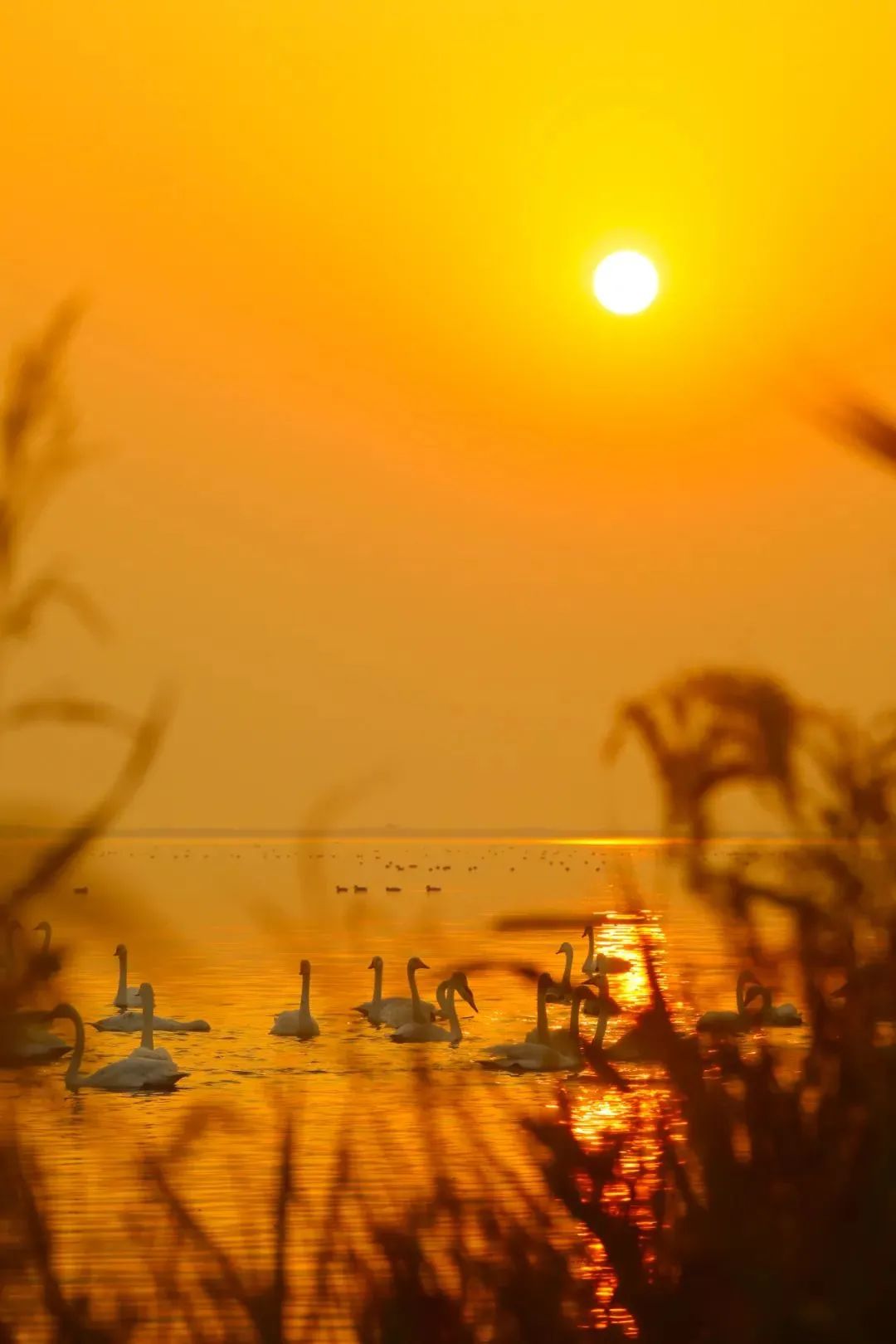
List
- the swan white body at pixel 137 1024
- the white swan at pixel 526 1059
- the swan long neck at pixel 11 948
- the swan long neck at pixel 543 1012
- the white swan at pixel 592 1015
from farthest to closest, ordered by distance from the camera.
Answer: the swan white body at pixel 137 1024 → the white swan at pixel 526 1059 → the swan long neck at pixel 543 1012 → the white swan at pixel 592 1015 → the swan long neck at pixel 11 948

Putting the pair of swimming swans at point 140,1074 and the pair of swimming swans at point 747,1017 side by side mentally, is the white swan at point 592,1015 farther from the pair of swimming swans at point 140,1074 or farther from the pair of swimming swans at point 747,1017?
the pair of swimming swans at point 140,1074

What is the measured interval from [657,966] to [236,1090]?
64.8 ft

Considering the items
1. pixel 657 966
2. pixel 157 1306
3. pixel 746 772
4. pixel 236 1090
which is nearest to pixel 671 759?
pixel 746 772

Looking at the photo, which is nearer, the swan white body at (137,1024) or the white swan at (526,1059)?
the white swan at (526,1059)

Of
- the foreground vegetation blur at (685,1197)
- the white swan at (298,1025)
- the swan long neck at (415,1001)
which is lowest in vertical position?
the foreground vegetation blur at (685,1197)

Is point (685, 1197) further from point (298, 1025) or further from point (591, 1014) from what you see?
point (298, 1025)

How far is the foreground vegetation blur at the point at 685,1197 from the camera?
8.64ft

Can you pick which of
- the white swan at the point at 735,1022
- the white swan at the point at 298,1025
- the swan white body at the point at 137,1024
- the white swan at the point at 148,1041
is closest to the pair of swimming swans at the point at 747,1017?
the white swan at the point at 735,1022

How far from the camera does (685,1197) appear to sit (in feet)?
10.1

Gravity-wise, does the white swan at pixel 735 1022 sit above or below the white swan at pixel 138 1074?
below

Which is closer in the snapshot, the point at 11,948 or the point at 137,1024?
the point at 11,948

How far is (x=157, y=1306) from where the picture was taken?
10.2ft

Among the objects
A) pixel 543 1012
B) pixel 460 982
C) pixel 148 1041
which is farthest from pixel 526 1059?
pixel 460 982

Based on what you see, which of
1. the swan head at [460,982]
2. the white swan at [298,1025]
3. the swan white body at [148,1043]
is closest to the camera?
the swan head at [460,982]
